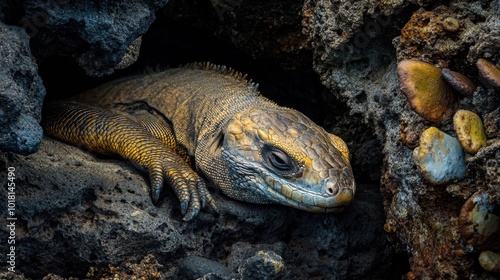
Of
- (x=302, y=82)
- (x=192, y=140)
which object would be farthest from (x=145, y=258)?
(x=302, y=82)

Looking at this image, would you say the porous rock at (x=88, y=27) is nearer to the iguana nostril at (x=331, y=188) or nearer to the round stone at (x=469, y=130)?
the iguana nostril at (x=331, y=188)

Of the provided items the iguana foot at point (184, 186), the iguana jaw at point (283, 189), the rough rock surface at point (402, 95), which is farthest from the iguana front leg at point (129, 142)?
the rough rock surface at point (402, 95)

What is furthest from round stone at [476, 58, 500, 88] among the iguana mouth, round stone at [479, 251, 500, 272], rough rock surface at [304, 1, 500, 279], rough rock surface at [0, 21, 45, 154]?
rough rock surface at [0, 21, 45, 154]

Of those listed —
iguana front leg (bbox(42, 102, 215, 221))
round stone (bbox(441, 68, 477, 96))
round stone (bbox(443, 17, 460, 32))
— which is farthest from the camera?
iguana front leg (bbox(42, 102, 215, 221))

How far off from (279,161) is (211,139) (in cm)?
80

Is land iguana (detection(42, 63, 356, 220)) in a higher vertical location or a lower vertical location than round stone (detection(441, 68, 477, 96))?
lower

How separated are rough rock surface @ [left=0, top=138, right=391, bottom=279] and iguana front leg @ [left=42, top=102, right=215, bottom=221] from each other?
11 cm

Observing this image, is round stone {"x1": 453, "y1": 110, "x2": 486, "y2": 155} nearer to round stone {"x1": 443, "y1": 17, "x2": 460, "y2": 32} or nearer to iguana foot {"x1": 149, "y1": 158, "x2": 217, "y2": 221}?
round stone {"x1": 443, "y1": 17, "x2": 460, "y2": 32}

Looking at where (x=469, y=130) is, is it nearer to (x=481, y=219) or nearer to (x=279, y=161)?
(x=481, y=219)

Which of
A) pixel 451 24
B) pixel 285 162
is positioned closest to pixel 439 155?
pixel 451 24

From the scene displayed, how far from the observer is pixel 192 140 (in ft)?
20.9

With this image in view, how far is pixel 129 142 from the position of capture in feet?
19.6

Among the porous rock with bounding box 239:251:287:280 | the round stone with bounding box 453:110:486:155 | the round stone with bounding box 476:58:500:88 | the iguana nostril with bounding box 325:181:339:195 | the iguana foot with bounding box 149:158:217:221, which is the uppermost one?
the round stone with bounding box 476:58:500:88

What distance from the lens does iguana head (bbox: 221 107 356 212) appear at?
5.26 meters
